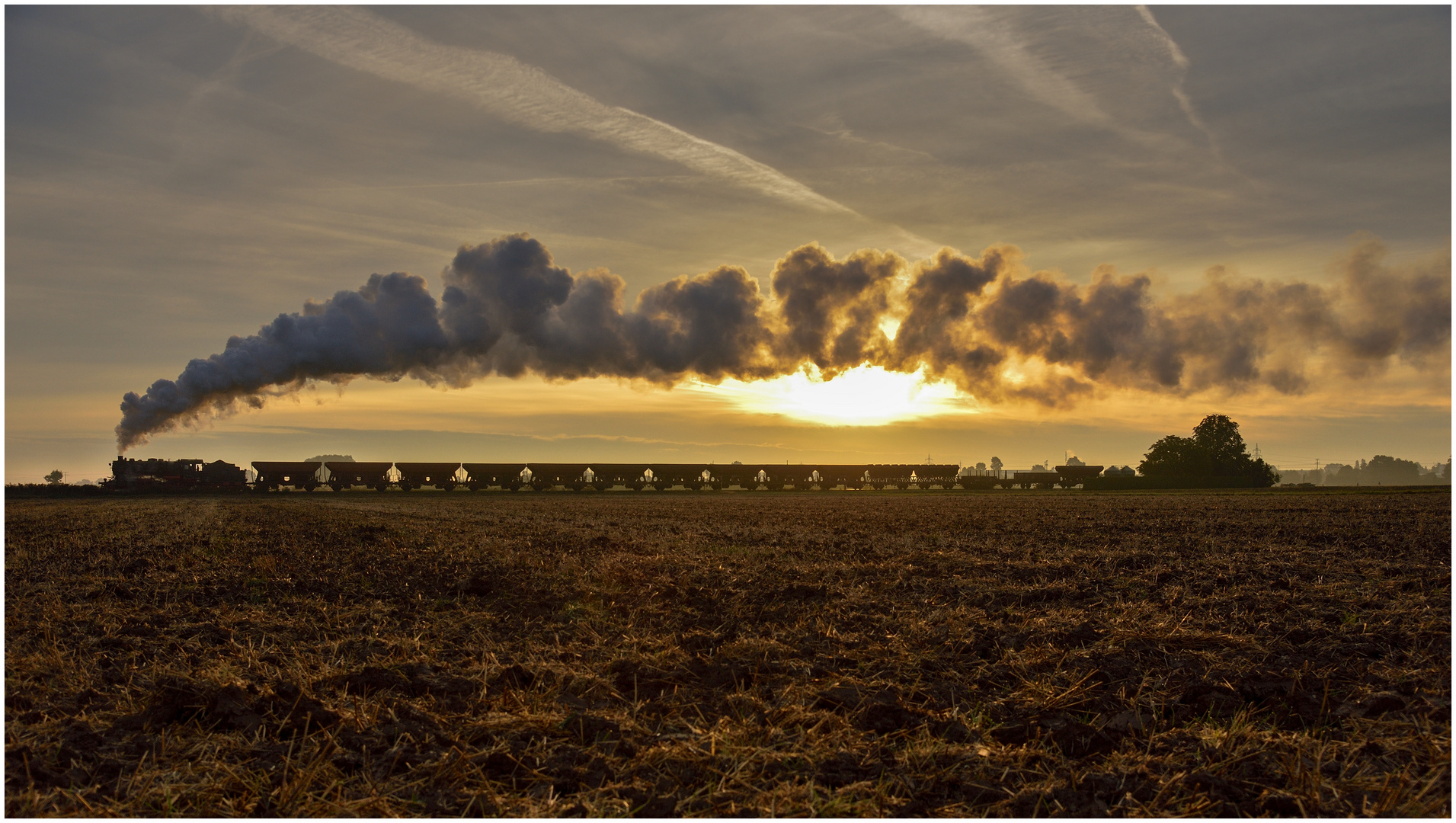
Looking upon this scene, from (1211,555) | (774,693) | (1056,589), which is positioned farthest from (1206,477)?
(774,693)

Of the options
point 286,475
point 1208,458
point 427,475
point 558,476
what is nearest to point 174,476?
point 286,475

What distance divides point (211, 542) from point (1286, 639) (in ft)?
66.9

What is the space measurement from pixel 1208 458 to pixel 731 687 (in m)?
108

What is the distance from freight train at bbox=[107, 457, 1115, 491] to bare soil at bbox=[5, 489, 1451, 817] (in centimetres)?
5548

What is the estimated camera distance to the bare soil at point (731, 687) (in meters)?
4.95

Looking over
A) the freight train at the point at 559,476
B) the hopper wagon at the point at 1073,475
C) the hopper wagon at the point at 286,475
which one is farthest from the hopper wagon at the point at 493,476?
the hopper wagon at the point at 1073,475

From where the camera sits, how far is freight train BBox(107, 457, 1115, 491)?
6103 centimetres

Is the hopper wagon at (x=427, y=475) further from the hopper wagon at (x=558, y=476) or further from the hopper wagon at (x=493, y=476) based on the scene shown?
the hopper wagon at (x=558, y=476)

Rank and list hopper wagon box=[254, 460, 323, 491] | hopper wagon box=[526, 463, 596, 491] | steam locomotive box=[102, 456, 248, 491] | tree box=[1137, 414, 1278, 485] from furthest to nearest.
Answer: tree box=[1137, 414, 1278, 485], hopper wagon box=[526, 463, 596, 491], hopper wagon box=[254, 460, 323, 491], steam locomotive box=[102, 456, 248, 491]

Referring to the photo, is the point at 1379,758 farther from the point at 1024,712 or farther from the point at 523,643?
the point at 523,643

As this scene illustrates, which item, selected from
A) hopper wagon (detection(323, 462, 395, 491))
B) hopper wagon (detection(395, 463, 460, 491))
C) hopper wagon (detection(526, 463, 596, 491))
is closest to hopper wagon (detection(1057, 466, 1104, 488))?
hopper wagon (detection(526, 463, 596, 491))

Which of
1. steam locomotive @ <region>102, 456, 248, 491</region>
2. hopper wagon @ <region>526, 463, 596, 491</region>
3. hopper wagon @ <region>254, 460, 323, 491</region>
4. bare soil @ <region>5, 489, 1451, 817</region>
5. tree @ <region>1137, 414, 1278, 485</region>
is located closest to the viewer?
bare soil @ <region>5, 489, 1451, 817</region>

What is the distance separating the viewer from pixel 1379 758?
5.33m

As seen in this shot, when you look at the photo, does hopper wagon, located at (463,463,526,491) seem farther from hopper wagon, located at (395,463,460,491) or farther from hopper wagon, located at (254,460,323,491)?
hopper wagon, located at (254,460,323,491)
